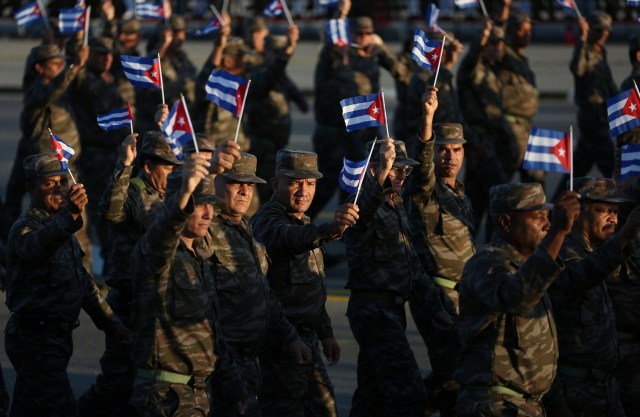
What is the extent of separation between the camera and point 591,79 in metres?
18.5

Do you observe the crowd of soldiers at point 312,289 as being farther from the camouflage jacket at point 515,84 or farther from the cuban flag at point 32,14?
the cuban flag at point 32,14

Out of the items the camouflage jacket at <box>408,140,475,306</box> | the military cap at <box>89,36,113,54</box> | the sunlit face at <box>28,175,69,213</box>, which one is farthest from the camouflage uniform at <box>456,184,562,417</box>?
the military cap at <box>89,36,113,54</box>

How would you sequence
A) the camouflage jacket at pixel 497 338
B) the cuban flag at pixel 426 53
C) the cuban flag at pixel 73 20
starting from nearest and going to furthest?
the camouflage jacket at pixel 497 338 < the cuban flag at pixel 426 53 < the cuban flag at pixel 73 20

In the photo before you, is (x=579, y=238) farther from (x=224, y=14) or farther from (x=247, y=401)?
(x=224, y=14)

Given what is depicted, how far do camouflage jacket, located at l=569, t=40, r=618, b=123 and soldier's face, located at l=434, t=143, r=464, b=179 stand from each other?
6619 millimetres

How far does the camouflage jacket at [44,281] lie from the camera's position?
10352 millimetres

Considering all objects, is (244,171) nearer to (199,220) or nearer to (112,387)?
(199,220)

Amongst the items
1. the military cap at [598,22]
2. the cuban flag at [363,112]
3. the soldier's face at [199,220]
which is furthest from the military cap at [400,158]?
the military cap at [598,22]

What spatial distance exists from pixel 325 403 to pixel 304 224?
1.22 meters

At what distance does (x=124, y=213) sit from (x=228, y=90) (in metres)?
1.17

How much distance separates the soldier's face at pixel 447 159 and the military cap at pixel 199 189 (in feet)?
10.3

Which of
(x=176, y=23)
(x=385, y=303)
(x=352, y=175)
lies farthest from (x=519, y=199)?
(x=176, y=23)

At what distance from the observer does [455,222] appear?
11.9 meters

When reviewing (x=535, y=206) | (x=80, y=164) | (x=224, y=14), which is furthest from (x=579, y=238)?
(x=224, y=14)
